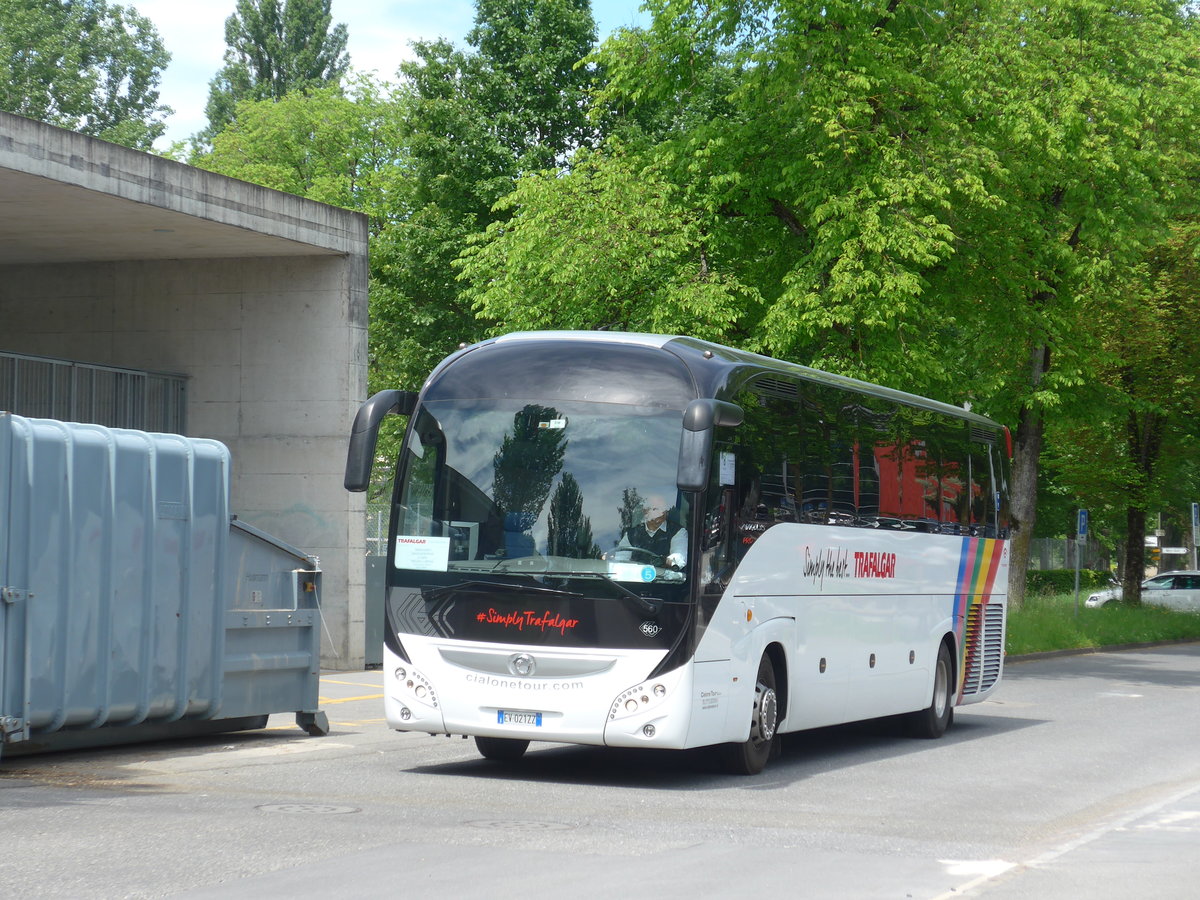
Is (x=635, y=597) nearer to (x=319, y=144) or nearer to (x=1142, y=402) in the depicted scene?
(x=1142, y=402)

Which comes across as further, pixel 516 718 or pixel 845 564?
pixel 845 564

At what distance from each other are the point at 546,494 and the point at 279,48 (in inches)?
2588

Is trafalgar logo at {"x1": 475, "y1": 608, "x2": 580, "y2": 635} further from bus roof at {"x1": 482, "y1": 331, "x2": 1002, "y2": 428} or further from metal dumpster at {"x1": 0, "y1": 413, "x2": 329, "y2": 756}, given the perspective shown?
metal dumpster at {"x1": 0, "y1": 413, "x2": 329, "y2": 756}

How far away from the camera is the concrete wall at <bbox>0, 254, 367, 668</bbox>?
72.9 ft

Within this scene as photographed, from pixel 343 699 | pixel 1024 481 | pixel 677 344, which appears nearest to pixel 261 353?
pixel 343 699

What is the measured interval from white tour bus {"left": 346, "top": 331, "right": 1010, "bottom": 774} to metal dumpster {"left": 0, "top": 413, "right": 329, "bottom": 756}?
181 cm

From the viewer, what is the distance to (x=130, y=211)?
1933 cm

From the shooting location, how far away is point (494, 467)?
38.8 ft

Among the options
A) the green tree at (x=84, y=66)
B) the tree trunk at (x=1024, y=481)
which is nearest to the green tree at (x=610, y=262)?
the tree trunk at (x=1024, y=481)

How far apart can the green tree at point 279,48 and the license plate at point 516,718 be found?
2547 inches

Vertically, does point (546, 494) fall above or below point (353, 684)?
above

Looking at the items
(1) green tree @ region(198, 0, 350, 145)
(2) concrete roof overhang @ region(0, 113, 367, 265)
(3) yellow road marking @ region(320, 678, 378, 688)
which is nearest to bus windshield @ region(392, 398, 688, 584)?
(2) concrete roof overhang @ region(0, 113, 367, 265)

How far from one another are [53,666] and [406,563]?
257 cm

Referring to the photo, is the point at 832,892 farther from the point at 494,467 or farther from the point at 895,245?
the point at 895,245
